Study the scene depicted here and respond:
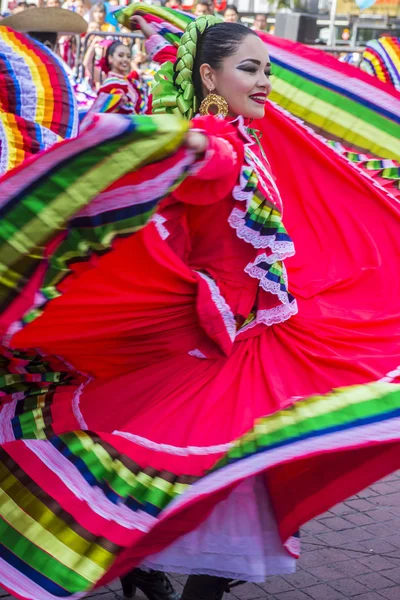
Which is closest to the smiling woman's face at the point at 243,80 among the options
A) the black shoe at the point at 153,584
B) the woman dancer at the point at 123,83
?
the black shoe at the point at 153,584

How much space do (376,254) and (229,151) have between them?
0.97m

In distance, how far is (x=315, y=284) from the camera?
3070 millimetres

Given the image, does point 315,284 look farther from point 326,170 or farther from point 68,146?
point 68,146

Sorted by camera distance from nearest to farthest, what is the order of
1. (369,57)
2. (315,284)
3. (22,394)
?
(22,394), (315,284), (369,57)

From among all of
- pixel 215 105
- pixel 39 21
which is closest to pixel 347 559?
pixel 215 105

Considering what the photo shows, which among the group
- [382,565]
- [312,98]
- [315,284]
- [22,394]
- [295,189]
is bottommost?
[382,565]

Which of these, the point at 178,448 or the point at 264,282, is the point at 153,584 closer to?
the point at 178,448

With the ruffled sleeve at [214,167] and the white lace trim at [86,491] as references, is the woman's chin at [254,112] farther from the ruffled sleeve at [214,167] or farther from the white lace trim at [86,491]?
the white lace trim at [86,491]

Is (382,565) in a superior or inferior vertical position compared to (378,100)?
inferior

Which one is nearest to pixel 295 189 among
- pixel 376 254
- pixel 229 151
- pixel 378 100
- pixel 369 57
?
pixel 376 254

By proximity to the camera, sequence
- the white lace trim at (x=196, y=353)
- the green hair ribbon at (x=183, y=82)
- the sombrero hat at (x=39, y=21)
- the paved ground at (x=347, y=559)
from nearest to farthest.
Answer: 1. the white lace trim at (x=196, y=353)
2. the green hair ribbon at (x=183, y=82)
3. the paved ground at (x=347, y=559)
4. the sombrero hat at (x=39, y=21)

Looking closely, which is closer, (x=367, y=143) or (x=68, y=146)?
(x=68, y=146)

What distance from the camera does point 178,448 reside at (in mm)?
2480

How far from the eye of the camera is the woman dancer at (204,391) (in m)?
2.39
